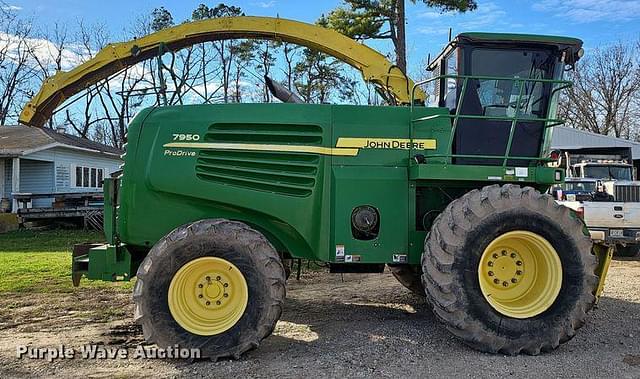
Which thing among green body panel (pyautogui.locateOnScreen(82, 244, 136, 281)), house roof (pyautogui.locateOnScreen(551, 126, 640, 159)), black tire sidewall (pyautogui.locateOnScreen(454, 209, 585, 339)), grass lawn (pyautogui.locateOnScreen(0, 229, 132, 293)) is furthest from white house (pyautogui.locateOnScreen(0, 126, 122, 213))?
house roof (pyautogui.locateOnScreen(551, 126, 640, 159))

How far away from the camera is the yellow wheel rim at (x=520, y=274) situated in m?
5.17

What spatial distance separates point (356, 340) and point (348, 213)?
1.30 meters

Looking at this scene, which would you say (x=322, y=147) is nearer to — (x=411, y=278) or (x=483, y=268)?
(x=483, y=268)

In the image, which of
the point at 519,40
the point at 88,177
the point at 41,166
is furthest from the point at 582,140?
the point at 41,166

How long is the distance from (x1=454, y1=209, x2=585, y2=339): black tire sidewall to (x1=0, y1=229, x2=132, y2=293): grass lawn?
215 inches

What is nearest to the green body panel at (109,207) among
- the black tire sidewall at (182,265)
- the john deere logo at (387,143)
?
the black tire sidewall at (182,265)

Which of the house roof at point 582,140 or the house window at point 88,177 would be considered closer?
the house window at point 88,177

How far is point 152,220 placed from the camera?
5.46 metres

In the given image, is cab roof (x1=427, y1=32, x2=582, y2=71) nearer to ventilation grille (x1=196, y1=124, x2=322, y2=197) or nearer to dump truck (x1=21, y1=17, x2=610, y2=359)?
dump truck (x1=21, y1=17, x2=610, y2=359)

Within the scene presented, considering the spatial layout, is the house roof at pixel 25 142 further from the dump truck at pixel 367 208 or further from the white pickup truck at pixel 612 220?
the white pickup truck at pixel 612 220

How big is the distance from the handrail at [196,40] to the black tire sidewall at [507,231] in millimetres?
3115

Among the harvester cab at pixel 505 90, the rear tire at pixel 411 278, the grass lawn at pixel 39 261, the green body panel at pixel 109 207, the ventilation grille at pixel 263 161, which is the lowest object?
the grass lawn at pixel 39 261

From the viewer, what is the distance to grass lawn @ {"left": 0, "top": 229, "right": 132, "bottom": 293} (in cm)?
866

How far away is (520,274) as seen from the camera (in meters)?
5.35
